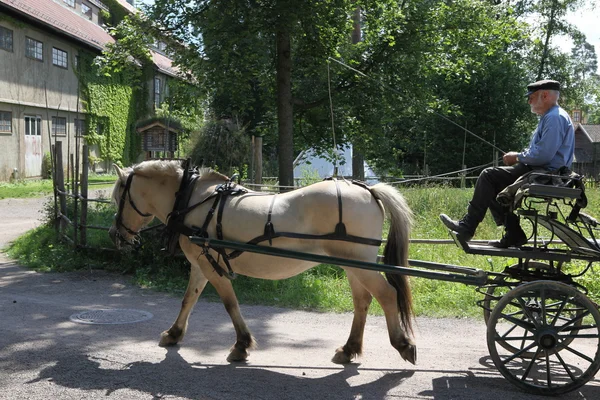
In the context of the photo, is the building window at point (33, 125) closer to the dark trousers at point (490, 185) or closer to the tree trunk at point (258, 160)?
the tree trunk at point (258, 160)

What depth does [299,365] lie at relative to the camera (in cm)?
525

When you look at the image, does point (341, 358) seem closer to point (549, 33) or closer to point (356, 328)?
point (356, 328)

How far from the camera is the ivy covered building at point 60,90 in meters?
24.3

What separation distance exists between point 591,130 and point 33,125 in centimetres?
4886

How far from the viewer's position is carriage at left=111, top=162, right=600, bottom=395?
4.49 meters

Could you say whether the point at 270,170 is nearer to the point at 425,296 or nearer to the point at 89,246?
the point at 89,246

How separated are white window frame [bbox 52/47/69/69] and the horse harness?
25047 mm

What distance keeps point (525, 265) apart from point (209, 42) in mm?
8243

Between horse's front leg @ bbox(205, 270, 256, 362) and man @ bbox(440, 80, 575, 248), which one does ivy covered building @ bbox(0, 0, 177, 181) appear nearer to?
horse's front leg @ bbox(205, 270, 256, 362)

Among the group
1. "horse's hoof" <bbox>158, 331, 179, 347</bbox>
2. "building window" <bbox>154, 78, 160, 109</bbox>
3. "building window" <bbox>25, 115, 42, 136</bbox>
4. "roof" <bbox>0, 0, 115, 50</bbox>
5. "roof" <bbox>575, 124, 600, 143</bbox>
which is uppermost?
"roof" <bbox>0, 0, 115, 50</bbox>

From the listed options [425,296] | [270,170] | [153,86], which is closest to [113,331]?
[425,296]

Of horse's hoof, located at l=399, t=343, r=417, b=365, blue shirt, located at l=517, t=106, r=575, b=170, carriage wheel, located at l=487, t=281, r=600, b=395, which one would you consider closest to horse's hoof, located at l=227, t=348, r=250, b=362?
horse's hoof, located at l=399, t=343, r=417, b=365

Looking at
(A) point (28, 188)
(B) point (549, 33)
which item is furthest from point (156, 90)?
(B) point (549, 33)

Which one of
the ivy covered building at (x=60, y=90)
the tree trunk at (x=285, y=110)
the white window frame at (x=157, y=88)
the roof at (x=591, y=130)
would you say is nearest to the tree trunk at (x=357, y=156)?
the tree trunk at (x=285, y=110)
